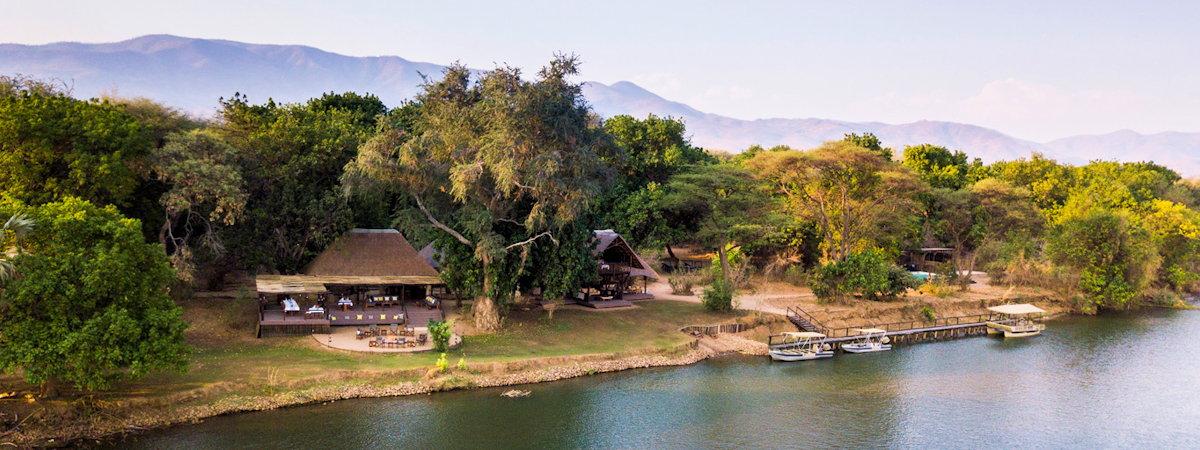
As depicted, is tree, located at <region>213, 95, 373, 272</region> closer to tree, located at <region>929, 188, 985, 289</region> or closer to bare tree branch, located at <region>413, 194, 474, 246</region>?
bare tree branch, located at <region>413, 194, 474, 246</region>

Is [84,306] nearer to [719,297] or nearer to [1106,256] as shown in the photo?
[719,297]

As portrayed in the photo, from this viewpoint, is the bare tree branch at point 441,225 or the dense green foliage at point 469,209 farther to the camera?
the bare tree branch at point 441,225

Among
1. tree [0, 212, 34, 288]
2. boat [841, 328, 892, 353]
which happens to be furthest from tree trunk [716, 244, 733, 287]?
tree [0, 212, 34, 288]

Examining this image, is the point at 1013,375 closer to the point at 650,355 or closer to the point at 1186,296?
the point at 650,355

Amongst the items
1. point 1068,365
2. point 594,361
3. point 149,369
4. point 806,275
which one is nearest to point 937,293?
point 806,275

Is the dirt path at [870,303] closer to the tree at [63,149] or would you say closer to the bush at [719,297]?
the bush at [719,297]

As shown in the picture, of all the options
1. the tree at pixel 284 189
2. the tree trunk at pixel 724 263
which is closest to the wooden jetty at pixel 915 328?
the tree trunk at pixel 724 263
